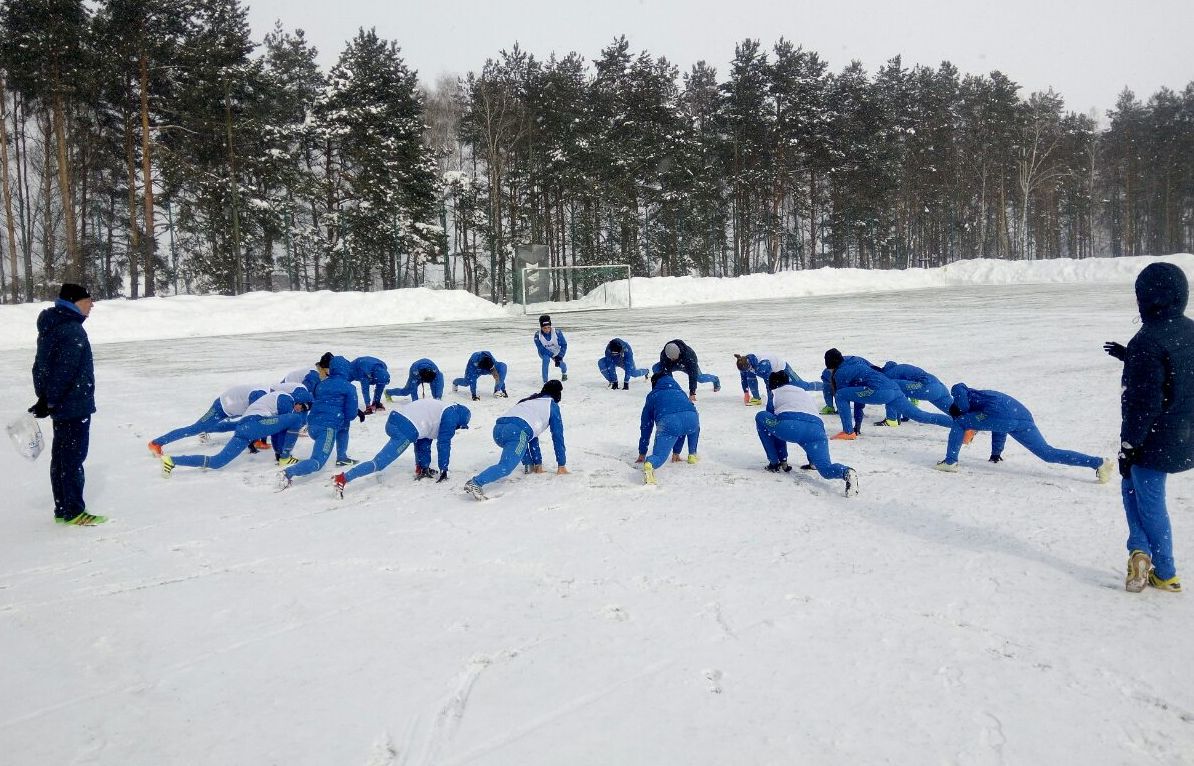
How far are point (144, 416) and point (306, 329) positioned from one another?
1684 centimetres

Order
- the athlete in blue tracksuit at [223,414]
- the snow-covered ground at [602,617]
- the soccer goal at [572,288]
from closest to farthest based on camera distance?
the snow-covered ground at [602,617], the athlete in blue tracksuit at [223,414], the soccer goal at [572,288]

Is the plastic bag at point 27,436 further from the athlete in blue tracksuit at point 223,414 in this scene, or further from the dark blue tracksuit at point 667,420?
the dark blue tracksuit at point 667,420

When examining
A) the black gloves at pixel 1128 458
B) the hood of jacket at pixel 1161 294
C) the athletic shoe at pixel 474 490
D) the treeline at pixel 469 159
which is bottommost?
the athletic shoe at pixel 474 490

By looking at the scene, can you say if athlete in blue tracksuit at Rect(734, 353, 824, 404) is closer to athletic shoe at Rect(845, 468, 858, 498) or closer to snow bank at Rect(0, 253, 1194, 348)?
athletic shoe at Rect(845, 468, 858, 498)

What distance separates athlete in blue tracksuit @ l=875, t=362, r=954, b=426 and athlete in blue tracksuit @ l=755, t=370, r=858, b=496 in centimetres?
220

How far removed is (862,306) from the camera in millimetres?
27984

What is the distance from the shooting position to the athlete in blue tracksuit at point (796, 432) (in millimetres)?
6035

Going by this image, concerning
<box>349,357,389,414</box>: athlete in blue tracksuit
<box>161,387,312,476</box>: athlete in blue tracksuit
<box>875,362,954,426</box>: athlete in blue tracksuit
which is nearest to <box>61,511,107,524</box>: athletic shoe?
<box>161,387,312,476</box>: athlete in blue tracksuit

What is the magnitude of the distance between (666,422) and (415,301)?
26.1 metres

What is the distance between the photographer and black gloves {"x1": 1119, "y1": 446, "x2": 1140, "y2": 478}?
3.76m

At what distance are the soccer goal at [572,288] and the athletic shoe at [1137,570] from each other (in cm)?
2915

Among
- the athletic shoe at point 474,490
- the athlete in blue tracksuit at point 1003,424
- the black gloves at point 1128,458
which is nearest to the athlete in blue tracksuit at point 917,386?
the athlete in blue tracksuit at point 1003,424

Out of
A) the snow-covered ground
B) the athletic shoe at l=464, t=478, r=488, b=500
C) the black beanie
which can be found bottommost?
the snow-covered ground

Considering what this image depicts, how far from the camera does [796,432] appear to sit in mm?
6227
